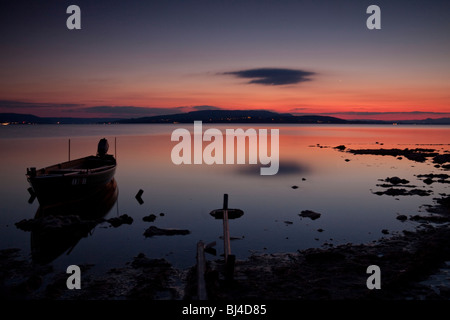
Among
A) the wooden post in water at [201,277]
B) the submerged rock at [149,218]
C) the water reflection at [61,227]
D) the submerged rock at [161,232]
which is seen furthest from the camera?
the submerged rock at [149,218]

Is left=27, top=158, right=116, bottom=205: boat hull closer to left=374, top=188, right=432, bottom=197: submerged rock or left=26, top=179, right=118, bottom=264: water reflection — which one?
left=26, top=179, right=118, bottom=264: water reflection

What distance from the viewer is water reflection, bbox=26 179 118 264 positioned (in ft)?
44.3

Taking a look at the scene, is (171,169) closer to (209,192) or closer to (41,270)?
(209,192)

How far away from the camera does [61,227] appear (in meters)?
15.7

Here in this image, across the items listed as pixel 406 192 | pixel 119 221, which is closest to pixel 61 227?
pixel 119 221

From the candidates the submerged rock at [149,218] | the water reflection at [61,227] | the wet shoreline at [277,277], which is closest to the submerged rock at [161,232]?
the submerged rock at [149,218]

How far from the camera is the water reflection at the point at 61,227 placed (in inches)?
532

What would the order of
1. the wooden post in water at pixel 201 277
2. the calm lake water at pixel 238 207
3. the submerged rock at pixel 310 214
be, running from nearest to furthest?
the wooden post in water at pixel 201 277
the calm lake water at pixel 238 207
the submerged rock at pixel 310 214

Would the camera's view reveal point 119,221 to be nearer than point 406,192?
Yes

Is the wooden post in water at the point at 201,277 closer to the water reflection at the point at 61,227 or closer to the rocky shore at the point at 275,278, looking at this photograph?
the rocky shore at the point at 275,278

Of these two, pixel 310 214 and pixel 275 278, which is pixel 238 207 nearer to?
pixel 310 214

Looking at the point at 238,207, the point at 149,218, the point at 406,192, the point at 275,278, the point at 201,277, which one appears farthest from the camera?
the point at 406,192

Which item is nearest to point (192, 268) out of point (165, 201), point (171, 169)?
point (165, 201)
